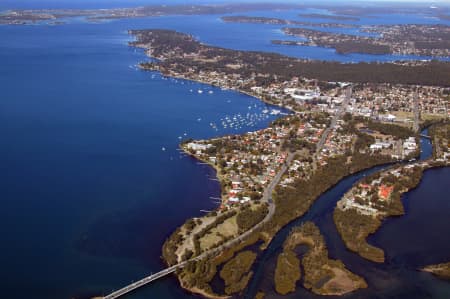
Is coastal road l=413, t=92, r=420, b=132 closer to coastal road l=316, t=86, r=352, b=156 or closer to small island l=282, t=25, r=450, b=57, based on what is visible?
coastal road l=316, t=86, r=352, b=156

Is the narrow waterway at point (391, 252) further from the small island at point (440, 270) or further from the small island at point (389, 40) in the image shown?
the small island at point (389, 40)

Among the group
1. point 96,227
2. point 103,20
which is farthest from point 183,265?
point 103,20

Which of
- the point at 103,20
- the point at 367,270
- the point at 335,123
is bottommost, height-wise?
the point at 367,270

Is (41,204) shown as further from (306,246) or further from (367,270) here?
(367,270)

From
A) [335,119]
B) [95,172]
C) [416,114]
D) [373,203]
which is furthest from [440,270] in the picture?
[416,114]

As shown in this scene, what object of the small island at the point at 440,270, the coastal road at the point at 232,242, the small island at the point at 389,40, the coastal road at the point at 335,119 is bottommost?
the small island at the point at 440,270

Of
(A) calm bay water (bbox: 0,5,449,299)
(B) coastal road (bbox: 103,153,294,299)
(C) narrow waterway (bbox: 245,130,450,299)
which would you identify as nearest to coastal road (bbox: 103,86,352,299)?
(B) coastal road (bbox: 103,153,294,299)

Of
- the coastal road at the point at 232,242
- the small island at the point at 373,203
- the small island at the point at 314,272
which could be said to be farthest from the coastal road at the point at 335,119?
the small island at the point at 314,272
